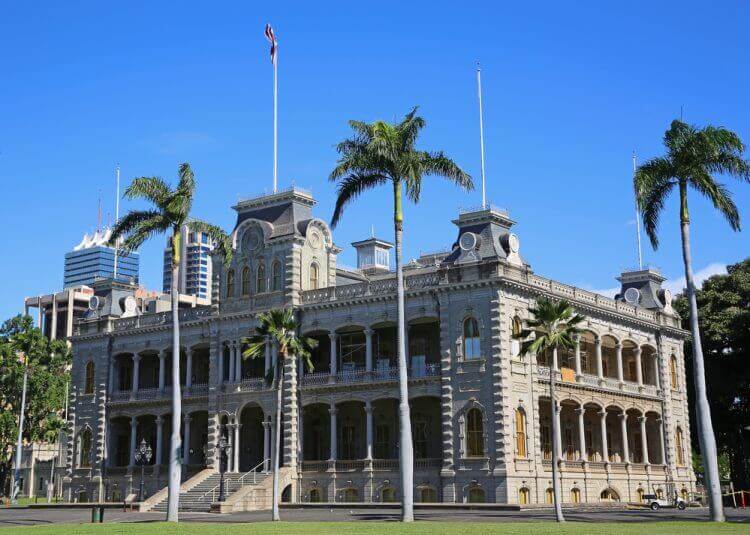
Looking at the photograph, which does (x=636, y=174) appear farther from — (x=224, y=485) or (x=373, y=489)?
(x=224, y=485)

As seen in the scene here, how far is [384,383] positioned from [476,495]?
8.19 meters

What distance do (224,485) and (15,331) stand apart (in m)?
27.6

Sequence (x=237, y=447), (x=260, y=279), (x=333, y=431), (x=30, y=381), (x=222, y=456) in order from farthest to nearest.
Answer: (x=30, y=381) < (x=260, y=279) < (x=237, y=447) < (x=222, y=456) < (x=333, y=431)

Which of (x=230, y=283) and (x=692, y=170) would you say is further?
(x=230, y=283)

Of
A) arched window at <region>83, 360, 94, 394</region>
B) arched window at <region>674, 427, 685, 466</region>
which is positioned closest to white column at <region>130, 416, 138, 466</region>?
arched window at <region>83, 360, 94, 394</region>

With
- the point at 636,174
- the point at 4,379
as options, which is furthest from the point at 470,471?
the point at 4,379

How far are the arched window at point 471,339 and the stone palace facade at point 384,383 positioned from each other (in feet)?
0.40

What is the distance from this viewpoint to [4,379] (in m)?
73.8

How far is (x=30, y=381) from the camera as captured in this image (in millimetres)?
74500

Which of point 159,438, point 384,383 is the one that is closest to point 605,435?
point 384,383

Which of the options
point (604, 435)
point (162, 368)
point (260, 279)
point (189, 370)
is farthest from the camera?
point (162, 368)

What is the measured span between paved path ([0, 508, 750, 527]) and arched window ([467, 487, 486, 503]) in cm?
427

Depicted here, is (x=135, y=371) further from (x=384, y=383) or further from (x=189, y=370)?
(x=384, y=383)

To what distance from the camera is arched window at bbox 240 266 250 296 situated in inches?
2434
